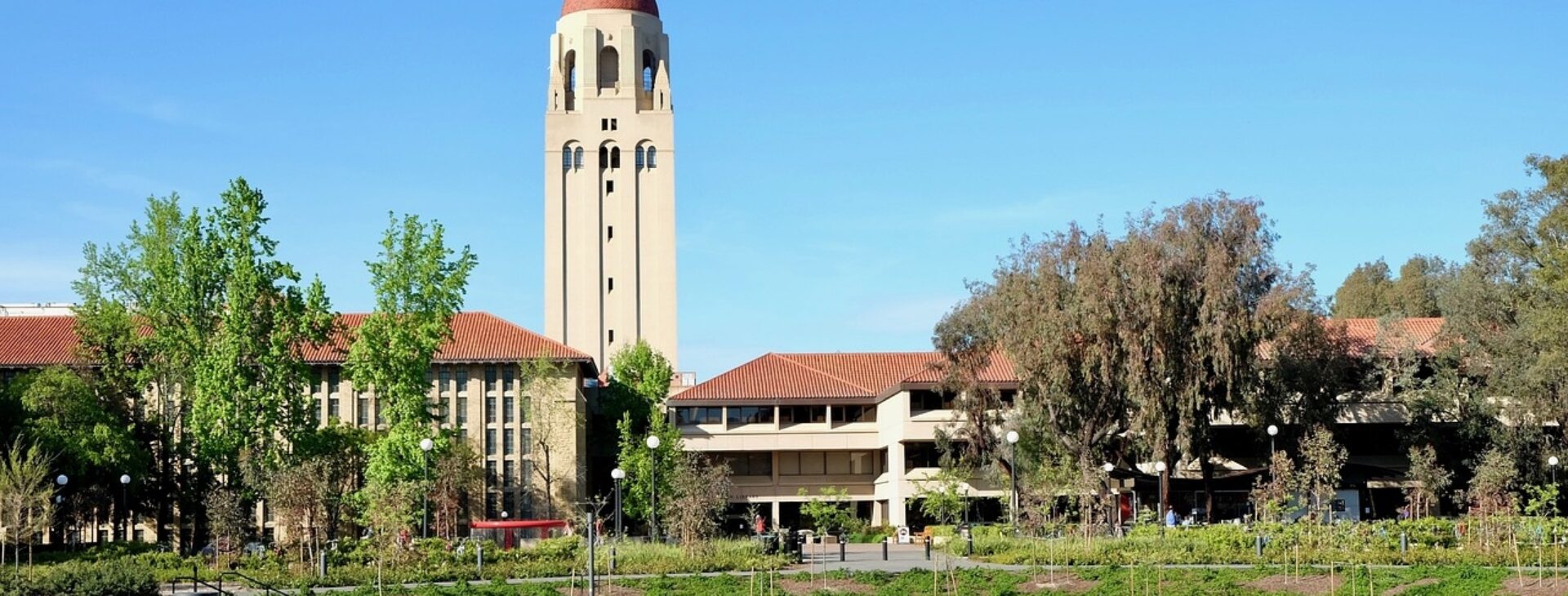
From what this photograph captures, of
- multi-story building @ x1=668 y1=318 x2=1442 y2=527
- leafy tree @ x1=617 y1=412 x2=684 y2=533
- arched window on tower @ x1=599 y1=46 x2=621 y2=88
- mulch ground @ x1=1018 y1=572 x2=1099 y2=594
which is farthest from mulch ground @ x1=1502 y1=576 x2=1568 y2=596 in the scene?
arched window on tower @ x1=599 y1=46 x2=621 y2=88

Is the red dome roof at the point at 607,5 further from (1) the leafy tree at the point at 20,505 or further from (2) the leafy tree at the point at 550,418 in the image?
(1) the leafy tree at the point at 20,505

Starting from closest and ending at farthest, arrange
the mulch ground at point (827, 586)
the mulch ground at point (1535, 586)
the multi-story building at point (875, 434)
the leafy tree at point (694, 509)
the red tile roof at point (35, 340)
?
the mulch ground at point (1535, 586)
the mulch ground at point (827, 586)
the leafy tree at point (694, 509)
the multi-story building at point (875, 434)
the red tile roof at point (35, 340)

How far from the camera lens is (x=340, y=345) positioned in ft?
215

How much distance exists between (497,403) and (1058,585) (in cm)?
3885

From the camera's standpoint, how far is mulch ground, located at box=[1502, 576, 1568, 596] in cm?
2758

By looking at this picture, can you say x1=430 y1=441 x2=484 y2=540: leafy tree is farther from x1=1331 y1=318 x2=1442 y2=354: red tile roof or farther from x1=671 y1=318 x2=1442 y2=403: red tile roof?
x1=1331 y1=318 x2=1442 y2=354: red tile roof

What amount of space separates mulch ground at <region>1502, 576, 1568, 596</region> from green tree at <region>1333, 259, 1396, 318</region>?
2276 inches

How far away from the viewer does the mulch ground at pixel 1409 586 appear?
27.8 m

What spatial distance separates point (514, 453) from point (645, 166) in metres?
21.3

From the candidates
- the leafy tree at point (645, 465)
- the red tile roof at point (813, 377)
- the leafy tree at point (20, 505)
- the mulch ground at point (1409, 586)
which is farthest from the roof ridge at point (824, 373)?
the mulch ground at point (1409, 586)

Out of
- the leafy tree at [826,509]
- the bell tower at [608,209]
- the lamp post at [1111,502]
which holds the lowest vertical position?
the leafy tree at [826,509]

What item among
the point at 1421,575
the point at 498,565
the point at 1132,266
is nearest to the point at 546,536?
the point at 498,565

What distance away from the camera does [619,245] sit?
8238 centimetres

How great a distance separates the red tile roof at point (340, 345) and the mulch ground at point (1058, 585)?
36.2 m
